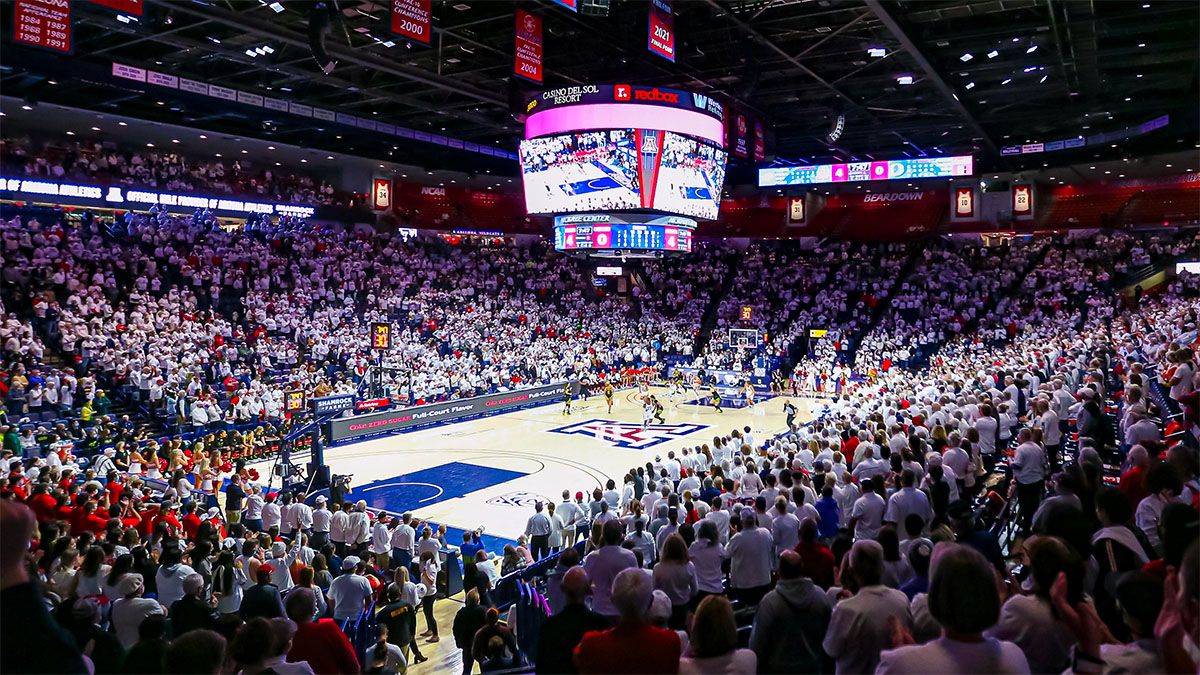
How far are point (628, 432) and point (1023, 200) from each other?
1131 inches

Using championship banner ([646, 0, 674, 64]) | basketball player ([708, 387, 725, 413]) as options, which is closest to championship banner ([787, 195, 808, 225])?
basketball player ([708, 387, 725, 413])

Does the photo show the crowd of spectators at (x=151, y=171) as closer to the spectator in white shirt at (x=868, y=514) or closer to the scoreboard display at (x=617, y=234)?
the scoreboard display at (x=617, y=234)

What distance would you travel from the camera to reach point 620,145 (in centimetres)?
2297

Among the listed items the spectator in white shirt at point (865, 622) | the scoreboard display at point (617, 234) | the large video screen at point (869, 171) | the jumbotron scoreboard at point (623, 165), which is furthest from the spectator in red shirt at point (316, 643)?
the large video screen at point (869, 171)

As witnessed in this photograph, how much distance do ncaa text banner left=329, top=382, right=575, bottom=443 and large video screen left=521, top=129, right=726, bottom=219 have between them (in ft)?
24.5

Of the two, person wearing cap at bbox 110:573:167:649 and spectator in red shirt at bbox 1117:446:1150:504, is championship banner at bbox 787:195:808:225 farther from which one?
person wearing cap at bbox 110:573:167:649

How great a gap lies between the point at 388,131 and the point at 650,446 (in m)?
18.8

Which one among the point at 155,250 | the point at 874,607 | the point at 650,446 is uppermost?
the point at 155,250

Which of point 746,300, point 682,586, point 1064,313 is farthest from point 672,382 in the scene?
point 682,586

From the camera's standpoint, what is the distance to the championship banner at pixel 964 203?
42125 millimetres

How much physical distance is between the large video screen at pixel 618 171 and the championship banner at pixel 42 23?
41.1ft

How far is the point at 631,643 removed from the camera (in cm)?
336

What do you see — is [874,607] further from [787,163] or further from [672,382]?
[787,163]

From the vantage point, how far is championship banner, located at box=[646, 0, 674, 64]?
1698 cm
